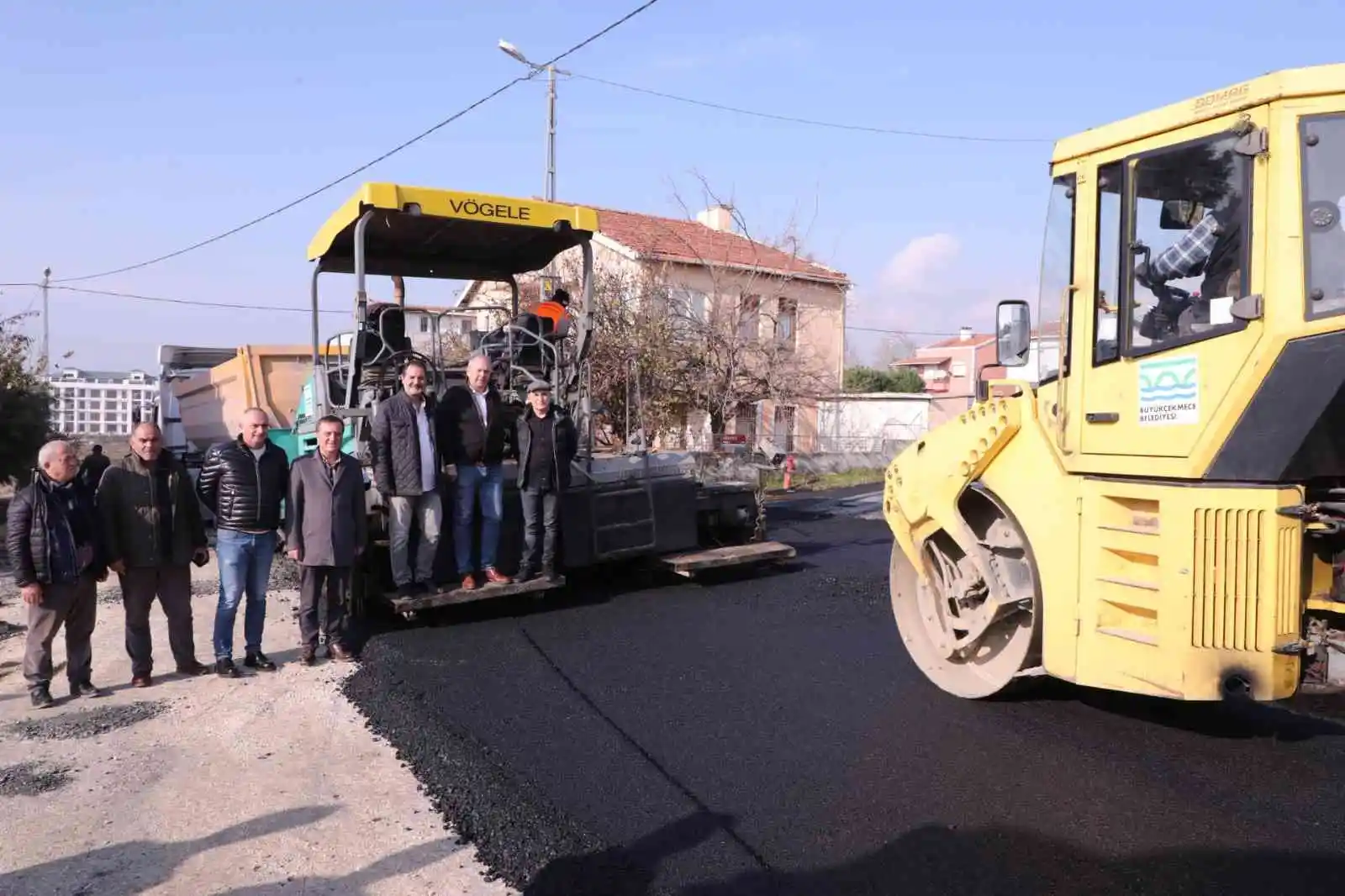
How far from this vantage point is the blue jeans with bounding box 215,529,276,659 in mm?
6293

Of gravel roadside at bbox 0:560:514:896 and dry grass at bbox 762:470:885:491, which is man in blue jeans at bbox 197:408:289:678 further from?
dry grass at bbox 762:470:885:491

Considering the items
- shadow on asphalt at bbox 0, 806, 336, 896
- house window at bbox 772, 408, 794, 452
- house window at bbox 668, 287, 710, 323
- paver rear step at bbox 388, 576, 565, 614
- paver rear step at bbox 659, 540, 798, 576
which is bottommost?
shadow on asphalt at bbox 0, 806, 336, 896

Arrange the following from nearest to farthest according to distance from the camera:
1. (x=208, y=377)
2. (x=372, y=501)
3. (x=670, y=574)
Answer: (x=372, y=501)
(x=670, y=574)
(x=208, y=377)

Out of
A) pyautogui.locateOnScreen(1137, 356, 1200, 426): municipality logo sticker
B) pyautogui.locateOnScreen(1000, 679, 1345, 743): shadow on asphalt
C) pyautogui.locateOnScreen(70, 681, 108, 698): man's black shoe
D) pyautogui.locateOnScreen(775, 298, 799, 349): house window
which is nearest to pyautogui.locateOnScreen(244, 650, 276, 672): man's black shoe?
pyautogui.locateOnScreen(70, 681, 108, 698): man's black shoe

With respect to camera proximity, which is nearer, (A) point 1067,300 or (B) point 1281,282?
(B) point 1281,282

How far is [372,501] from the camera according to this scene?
24.4 feet

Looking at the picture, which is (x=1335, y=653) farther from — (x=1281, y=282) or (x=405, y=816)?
(x=405, y=816)

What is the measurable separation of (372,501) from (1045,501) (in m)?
4.80

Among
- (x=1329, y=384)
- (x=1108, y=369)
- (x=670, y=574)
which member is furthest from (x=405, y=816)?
(x=670, y=574)

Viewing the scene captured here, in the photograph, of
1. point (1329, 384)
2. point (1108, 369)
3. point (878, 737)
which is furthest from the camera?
point (878, 737)

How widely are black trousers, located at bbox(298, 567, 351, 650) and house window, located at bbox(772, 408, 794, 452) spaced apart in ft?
51.7

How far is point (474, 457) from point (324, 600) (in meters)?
1.40

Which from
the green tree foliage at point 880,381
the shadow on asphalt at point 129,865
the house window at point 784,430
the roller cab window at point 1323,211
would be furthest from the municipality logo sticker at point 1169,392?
the green tree foliage at point 880,381

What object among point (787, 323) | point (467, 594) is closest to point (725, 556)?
point (467, 594)
